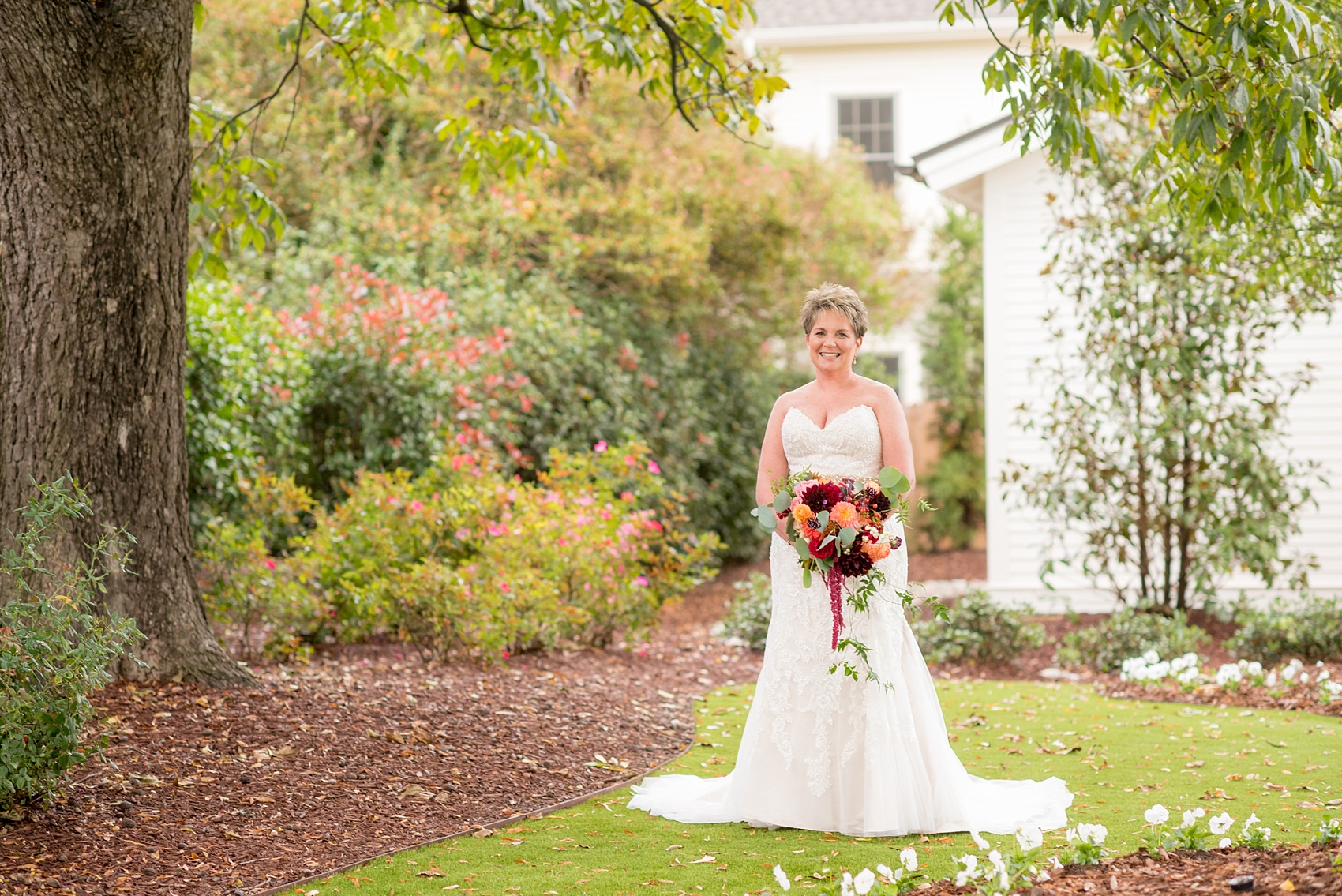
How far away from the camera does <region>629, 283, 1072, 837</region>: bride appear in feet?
16.2

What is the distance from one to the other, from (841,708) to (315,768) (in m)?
2.27

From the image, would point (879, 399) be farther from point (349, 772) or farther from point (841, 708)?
point (349, 772)

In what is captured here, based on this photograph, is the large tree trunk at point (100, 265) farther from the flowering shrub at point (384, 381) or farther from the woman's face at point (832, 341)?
the flowering shrub at point (384, 381)

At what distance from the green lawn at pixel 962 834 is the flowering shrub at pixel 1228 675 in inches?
15.6

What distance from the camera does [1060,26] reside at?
19.2 m

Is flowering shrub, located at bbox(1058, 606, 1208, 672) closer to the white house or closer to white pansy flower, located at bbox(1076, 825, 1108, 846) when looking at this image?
the white house

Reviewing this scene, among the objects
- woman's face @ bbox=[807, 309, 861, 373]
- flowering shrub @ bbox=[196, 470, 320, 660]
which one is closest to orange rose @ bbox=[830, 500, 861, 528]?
woman's face @ bbox=[807, 309, 861, 373]

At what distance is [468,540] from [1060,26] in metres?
14.9

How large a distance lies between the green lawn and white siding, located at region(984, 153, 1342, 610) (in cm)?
428

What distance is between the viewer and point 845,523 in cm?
480

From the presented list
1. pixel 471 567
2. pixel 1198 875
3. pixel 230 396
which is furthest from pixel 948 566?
pixel 1198 875

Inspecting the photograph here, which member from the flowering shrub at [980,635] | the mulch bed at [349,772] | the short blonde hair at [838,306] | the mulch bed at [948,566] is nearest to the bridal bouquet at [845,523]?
the short blonde hair at [838,306]

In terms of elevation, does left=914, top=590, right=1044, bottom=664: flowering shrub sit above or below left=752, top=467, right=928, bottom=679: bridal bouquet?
below

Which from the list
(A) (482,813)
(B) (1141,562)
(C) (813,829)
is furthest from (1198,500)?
(A) (482,813)
